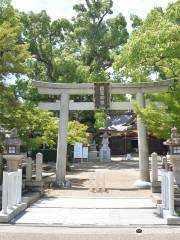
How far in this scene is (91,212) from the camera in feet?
43.4

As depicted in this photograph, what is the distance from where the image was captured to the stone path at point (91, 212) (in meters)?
11.6

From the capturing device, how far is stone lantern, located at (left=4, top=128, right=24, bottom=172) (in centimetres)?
1634

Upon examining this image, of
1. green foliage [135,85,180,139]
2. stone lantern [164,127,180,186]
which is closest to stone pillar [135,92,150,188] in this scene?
stone lantern [164,127,180,186]

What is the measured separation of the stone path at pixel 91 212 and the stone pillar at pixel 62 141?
3597 millimetres

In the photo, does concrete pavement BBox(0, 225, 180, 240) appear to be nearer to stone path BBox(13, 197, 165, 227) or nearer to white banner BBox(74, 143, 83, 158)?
stone path BBox(13, 197, 165, 227)

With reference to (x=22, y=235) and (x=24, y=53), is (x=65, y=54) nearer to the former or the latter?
(x=24, y=53)

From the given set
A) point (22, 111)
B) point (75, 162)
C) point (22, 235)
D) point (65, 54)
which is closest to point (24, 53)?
point (22, 111)

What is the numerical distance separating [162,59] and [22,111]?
6.12 metres

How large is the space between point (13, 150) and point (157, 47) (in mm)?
6671

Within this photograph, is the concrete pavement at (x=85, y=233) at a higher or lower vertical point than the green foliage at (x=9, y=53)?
lower

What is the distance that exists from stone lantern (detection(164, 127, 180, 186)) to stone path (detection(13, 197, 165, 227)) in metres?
1.62

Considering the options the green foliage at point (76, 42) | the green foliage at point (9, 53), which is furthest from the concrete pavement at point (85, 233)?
the green foliage at point (76, 42)

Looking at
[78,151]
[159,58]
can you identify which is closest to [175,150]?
[159,58]

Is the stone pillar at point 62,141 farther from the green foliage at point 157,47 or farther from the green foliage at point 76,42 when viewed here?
the green foliage at point 76,42
